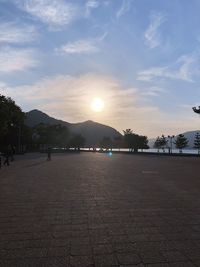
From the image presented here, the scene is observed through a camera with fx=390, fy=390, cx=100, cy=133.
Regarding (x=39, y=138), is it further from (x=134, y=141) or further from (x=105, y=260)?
(x=105, y=260)

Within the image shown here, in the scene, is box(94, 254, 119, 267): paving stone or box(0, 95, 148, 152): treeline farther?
box(0, 95, 148, 152): treeline

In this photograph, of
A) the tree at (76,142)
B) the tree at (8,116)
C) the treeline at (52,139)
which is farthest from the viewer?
the tree at (76,142)

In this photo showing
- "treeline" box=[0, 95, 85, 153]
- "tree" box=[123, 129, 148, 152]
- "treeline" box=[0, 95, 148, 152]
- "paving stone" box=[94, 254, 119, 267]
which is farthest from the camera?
"tree" box=[123, 129, 148, 152]

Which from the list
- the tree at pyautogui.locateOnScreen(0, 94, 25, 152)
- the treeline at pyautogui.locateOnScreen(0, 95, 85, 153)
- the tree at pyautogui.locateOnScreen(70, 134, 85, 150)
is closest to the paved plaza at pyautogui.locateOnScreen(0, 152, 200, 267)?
the tree at pyautogui.locateOnScreen(0, 94, 25, 152)

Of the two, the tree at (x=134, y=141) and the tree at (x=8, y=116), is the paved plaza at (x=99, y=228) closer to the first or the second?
the tree at (x=8, y=116)

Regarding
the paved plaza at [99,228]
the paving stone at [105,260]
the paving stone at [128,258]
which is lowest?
the paving stone at [105,260]

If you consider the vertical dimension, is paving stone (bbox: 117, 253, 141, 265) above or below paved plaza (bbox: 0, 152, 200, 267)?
below

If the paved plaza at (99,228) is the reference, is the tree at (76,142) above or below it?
above

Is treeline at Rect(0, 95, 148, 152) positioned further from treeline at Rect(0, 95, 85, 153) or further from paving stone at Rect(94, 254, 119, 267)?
paving stone at Rect(94, 254, 119, 267)

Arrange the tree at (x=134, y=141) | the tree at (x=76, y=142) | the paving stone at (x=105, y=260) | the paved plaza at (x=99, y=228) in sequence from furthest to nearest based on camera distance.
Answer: the tree at (x=76, y=142), the tree at (x=134, y=141), the paved plaza at (x=99, y=228), the paving stone at (x=105, y=260)

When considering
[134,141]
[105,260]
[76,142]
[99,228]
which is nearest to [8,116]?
[99,228]

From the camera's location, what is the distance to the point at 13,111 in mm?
52875

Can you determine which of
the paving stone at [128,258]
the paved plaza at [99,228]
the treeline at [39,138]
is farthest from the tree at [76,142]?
the paving stone at [128,258]

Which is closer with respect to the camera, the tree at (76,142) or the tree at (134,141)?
the tree at (134,141)
